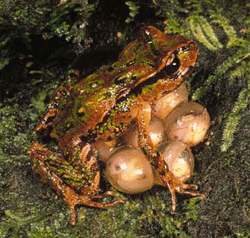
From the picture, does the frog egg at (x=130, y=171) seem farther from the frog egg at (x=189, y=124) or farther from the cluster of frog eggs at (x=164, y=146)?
the frog egg at (x=189, y=124)

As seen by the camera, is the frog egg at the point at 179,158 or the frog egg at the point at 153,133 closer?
the frog egg at the point at 179,158

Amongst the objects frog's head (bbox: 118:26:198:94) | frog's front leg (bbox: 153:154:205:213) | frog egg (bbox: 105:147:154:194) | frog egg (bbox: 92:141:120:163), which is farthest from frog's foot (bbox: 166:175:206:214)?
frog's head (bbox: 118:26:198:94)

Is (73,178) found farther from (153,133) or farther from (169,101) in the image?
(169,101)

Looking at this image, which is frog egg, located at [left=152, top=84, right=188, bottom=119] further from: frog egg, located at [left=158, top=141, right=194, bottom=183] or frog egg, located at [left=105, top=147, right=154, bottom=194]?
frog egg, located at [left=105, top=147, right=154, bottom=194]

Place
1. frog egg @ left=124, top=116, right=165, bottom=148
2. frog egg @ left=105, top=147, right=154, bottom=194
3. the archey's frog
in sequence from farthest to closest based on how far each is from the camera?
frog egg @ left=124, top=116, right=165, bottom=148 → the archey's frog → frog egg @ left=105, top=147, right=154, bottom=194

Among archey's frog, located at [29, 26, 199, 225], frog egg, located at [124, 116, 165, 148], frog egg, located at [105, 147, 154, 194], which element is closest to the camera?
frog egg, located at [105, 147, 154, 194]

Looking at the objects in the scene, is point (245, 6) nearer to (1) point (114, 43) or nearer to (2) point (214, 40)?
(2) point (214, 40)

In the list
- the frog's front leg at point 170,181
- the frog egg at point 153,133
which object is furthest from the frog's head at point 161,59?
the frog's front leg at point 170,181
